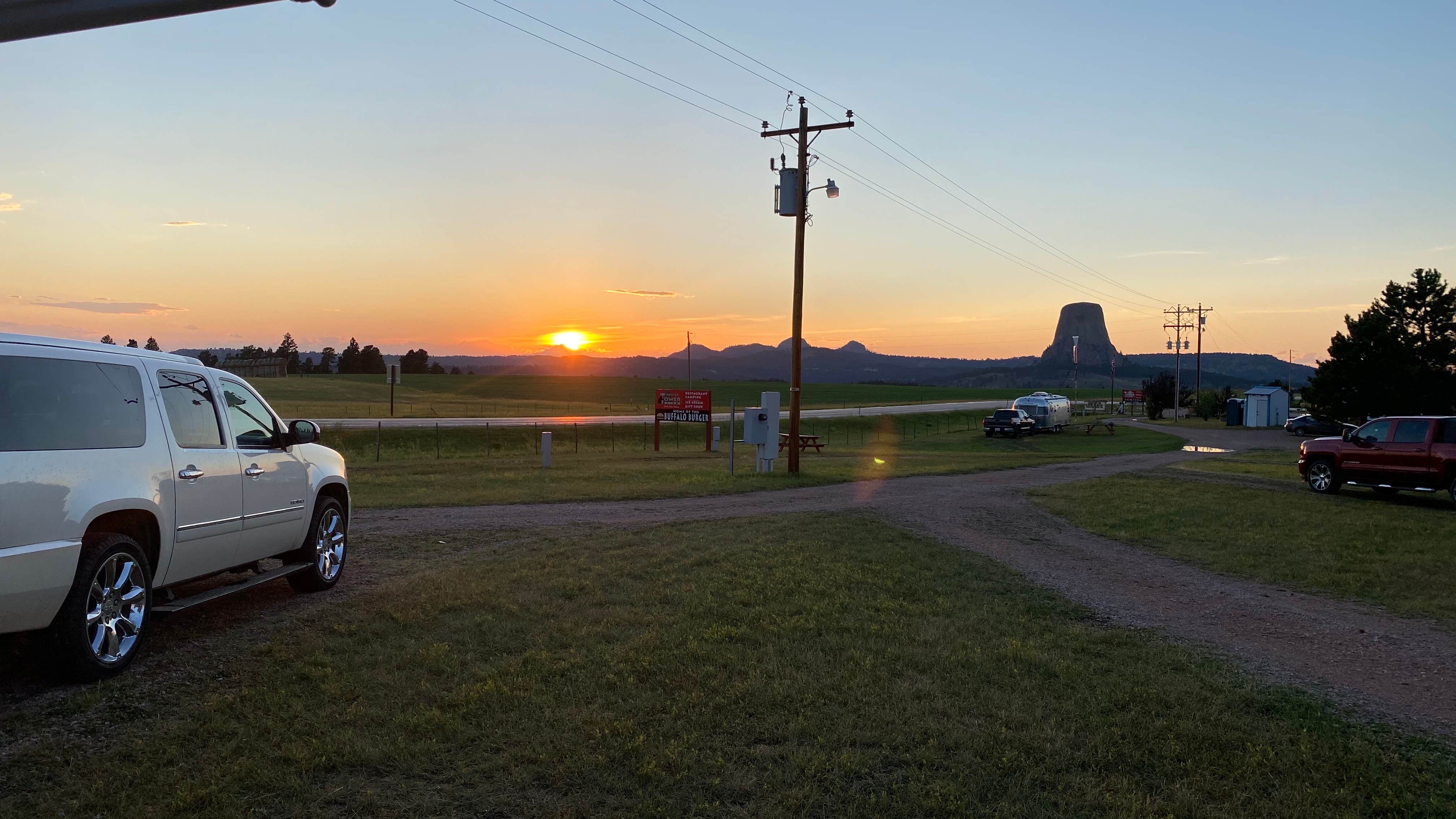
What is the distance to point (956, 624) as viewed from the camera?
7844mm

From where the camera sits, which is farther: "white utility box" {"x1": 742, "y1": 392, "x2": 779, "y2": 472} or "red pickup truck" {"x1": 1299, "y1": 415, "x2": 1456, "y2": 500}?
"white utility box" {"x1": 742, "y1": 392, "x2": 779, "y2": 472}

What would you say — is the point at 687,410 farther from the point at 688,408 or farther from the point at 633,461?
the point at 633,461

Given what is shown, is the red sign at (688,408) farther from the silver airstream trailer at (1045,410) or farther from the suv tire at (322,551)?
the suv tire at (322,551)

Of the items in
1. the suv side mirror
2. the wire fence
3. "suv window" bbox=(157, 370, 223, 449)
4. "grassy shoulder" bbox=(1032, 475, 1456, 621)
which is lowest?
the wire fence

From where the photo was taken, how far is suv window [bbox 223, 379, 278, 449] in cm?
778

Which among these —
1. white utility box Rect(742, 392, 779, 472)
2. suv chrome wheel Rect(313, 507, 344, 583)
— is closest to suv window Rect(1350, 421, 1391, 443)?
white utility box Rect(742, 392, 779, 472)

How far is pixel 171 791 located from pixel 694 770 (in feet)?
8.13

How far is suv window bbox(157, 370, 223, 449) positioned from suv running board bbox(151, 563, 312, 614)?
1.12 m

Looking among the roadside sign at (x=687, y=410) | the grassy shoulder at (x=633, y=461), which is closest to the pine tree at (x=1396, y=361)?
the grassy shoulder at (x=633, y=461)

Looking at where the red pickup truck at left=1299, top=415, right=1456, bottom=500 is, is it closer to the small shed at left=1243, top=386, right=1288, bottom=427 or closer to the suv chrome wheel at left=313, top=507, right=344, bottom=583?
the suv chrome wheel at left=313, top=507, right=344, bottom=583

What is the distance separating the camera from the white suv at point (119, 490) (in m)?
5.38

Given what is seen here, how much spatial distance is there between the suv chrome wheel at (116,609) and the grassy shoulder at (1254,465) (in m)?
24.1

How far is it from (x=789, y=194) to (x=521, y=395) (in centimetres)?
9520

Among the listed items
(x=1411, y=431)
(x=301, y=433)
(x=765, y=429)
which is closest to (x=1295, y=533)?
(x=1411, y=431)
